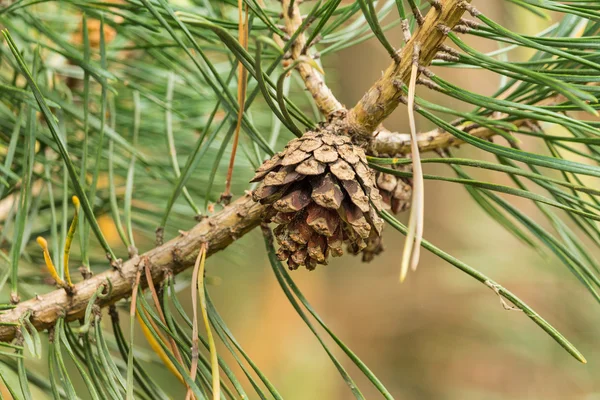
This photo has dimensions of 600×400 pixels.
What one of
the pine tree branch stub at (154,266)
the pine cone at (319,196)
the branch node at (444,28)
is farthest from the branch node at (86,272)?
the branch node at (444,28)

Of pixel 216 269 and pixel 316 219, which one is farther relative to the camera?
pixel 216 269

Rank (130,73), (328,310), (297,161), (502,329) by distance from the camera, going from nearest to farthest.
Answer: (297,161) < (130,73) < (502,329) < (328,310)

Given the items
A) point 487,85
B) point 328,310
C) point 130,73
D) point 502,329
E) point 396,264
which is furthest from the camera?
point 328,310

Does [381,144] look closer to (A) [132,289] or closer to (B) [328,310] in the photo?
(A) [132,289]

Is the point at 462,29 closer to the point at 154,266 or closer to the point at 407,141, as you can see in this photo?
the point at 407,141

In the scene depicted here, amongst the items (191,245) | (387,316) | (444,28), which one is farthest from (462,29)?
(387,316)

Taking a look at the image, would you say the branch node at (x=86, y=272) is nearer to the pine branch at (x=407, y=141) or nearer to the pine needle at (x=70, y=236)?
the pine needle at (x=70, y=236)

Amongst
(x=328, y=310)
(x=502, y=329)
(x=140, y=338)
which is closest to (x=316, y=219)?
(x=502, y=329)

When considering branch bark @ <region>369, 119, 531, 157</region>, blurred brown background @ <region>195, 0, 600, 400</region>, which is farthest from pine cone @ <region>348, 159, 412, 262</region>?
blurred brown background @ <region>195, 0, 600, 400</region>
